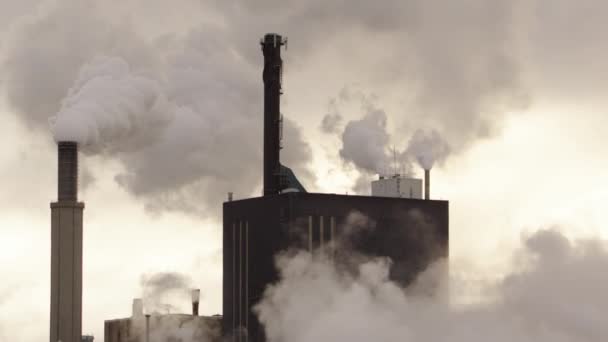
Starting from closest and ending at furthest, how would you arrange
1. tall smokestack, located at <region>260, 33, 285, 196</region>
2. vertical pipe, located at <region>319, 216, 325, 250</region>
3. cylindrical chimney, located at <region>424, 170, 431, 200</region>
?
1. vertical pipe, located at <region>319, 216, 325, 250</region>
2. tall smokestack, located at <region>260, 33, 285, 196</region>
3. cylindrical chimney, located at <region>424, 170, 431, 200</region>

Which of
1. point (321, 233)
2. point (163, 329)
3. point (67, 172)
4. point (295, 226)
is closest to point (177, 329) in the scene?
point (163, 329)

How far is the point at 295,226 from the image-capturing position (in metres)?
117

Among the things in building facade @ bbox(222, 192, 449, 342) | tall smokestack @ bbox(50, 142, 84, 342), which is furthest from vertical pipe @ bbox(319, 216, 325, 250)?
tall smokestack @ bbox(50, 142, 84, 342)

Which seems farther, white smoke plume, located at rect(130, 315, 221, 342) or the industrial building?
white smoke plume, located at rect(130, 315, 221, 342)

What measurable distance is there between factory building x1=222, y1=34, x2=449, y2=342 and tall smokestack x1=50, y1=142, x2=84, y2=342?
15575mm

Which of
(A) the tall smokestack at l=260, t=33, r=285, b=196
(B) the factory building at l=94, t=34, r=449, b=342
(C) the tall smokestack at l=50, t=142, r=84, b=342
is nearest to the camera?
(C) the tall smokestack at l=50, t=142, r=84, b=342

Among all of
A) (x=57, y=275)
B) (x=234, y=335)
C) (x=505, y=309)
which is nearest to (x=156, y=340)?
(x=234, y=335)

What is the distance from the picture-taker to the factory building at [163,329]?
134 m

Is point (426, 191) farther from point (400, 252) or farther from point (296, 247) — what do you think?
point (296, 247)

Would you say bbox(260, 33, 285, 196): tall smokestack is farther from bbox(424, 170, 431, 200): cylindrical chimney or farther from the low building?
bbox(424, 170, 431, 200): cylindrical chimney

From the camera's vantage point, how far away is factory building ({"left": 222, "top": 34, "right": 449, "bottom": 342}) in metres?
118

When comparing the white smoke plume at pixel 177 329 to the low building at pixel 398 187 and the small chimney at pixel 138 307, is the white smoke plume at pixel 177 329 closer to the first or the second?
the small chimney at pixel 138 307

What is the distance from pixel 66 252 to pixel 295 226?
1952 centimetres

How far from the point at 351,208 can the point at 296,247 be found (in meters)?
6.59
